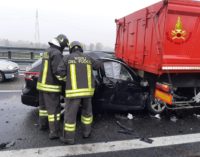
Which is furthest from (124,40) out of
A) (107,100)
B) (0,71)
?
(0,71)

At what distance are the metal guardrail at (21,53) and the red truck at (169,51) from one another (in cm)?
789

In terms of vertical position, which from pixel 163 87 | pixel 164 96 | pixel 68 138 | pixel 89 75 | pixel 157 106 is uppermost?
pixel 89 75

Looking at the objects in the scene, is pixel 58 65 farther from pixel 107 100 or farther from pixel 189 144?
pixel 189 144

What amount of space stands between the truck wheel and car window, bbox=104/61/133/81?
2.60ft

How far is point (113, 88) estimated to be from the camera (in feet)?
17.8

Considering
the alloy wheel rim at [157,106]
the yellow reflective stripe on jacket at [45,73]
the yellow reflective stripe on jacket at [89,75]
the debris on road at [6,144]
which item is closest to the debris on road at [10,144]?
the debris on road at [6,144]

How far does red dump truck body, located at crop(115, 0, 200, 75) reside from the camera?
474 cm

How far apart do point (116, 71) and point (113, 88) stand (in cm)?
40

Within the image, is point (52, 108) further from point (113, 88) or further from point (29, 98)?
point (113, 88)

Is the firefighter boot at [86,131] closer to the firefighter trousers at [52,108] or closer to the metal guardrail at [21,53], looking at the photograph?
the firefighter trousers at [52,108]

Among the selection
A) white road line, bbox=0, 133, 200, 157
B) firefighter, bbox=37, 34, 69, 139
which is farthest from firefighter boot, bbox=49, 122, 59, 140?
white road line, bbox=0, 133, 200, 157

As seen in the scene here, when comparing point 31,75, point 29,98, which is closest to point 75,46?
point 31,75

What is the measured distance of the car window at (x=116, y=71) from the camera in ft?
17.8

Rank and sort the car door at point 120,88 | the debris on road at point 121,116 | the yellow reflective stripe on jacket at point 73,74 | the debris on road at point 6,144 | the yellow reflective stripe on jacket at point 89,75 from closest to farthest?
the debris on road at point 6,144 → the yellow reflective stripe on jacket at point 73,74 → the yellow reflective stripe on jacket at point 89,75 → the car door at point 120,88 → the debris on road at point 121,116
